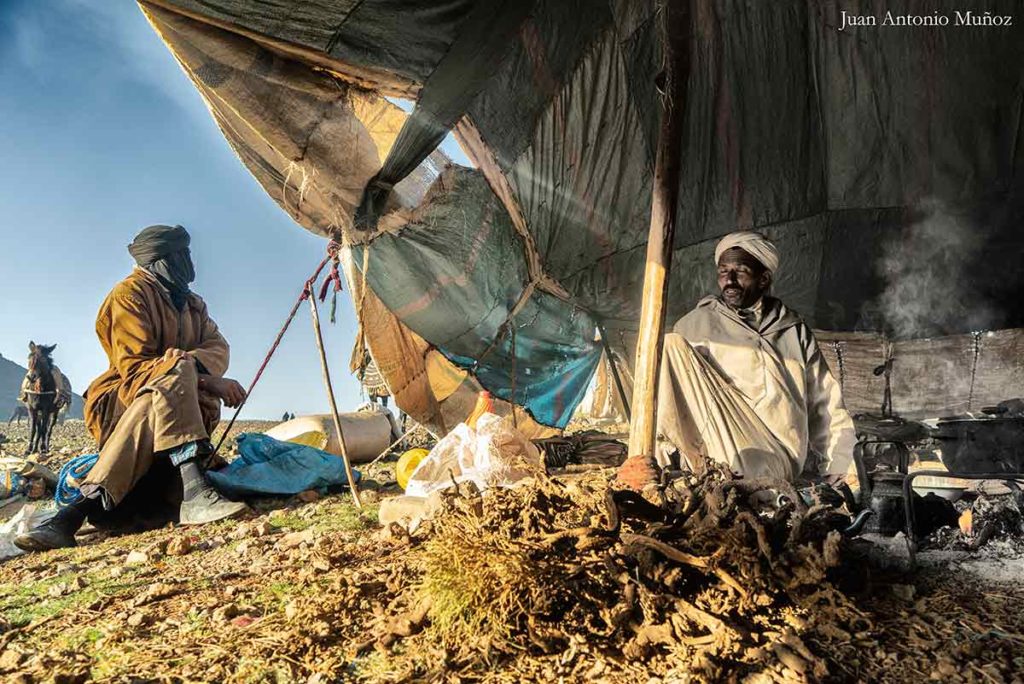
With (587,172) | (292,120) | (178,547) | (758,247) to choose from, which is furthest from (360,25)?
(178,547)

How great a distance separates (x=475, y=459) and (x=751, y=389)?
6.06 feet

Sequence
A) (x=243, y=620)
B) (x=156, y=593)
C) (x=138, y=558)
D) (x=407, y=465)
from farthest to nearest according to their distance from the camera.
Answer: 1. (x=407, y=465)
2. (x=138, y=558)
3. (x=156, y=593)
4. (x=243, y=620)

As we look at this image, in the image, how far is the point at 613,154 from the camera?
486 cm

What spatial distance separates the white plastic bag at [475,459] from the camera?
3.80 meters

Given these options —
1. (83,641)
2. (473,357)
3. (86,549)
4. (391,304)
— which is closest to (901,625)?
(83,641)

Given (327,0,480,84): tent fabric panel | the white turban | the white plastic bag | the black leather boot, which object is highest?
(327,0,480,84): tent fabric panel

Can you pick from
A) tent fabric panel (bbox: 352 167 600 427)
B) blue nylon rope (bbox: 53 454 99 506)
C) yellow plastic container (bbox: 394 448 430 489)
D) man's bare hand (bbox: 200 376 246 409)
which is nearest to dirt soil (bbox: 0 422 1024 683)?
blue nylon rope (bbox: 53 454 99 506)

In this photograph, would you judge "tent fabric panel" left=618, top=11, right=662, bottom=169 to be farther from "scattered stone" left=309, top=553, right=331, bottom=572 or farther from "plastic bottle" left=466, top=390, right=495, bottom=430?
"scattered stone" left=309, top=553, right=331, bottom=572

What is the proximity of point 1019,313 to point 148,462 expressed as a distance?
7303 millimetres

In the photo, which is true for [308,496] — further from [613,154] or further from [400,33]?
[613,154]

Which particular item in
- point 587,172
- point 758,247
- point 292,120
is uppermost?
point 587,172

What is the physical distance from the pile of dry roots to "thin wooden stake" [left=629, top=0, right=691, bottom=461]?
1297 mm

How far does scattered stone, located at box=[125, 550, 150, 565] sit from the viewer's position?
3002 mm

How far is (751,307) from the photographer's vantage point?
3.70 m
